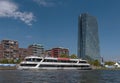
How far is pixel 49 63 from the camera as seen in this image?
512 ft

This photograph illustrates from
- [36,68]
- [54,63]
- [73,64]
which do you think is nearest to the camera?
[36,68]

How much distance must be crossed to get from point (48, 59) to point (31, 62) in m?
12.0

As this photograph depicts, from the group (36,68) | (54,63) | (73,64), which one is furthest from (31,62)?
(73,64)

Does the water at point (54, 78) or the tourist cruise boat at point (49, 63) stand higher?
the tourist cruise boat at point (49, 63)

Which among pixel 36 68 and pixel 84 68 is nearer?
pixel 36 68

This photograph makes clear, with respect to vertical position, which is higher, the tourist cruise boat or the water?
the tourist cruise boat

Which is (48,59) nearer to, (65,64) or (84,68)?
(65,64)

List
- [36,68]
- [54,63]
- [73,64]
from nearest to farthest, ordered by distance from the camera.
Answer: [36,68]
[54,63]
[73,64]

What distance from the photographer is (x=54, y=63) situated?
159375 mm

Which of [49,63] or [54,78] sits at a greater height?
[49,63]

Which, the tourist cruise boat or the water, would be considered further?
the tourist cruise boat

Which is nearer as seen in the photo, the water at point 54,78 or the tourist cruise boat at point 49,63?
the water at point 54,78

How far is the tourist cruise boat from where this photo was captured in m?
148

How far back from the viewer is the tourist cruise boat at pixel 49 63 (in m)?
148
